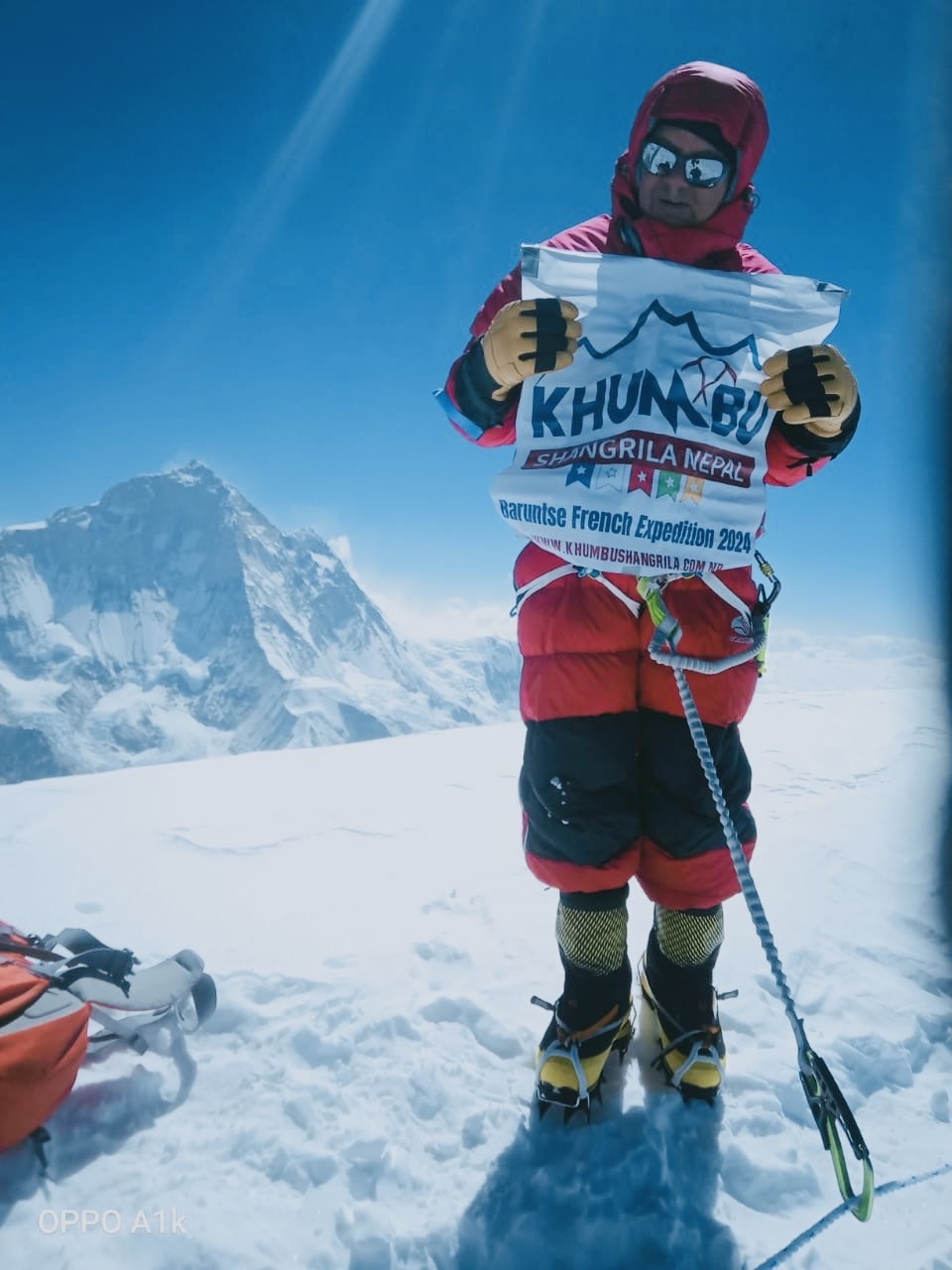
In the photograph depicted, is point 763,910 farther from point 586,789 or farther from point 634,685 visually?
point 634,685

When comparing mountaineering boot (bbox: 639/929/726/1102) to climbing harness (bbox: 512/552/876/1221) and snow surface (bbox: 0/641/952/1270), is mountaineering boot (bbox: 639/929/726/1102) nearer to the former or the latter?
snow surface (bbox: 0/641/952/1270)

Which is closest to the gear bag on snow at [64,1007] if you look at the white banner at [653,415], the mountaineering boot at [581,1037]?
the mountaineering boot at [581,1037]

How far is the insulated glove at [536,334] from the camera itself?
5.32ft

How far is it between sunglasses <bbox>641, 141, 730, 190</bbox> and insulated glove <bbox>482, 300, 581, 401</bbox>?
55 centimetres

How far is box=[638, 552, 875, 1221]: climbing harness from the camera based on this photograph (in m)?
1.19

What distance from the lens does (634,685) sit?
1945 mm

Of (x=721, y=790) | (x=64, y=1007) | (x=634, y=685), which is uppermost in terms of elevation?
(x=634, y=685)

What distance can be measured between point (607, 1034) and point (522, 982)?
529 millimetres

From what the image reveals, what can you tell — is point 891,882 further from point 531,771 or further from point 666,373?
point 666,373

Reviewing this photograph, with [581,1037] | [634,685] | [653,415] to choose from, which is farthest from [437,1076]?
[653,415]

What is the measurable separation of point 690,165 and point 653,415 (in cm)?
75

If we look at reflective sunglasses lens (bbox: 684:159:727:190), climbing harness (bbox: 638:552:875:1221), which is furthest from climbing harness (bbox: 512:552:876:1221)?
reflective sunglasses lens (bbox: 684:159:727:190)
